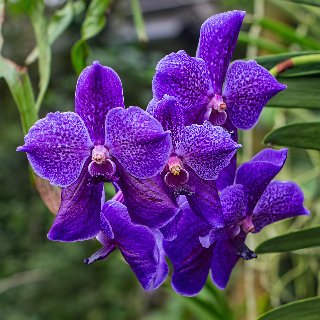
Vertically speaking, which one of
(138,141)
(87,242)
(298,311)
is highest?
(138,141)

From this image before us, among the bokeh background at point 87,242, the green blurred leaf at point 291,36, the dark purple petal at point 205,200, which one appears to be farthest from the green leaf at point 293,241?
the bokeh background at point 87,242

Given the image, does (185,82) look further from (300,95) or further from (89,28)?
(89,28)

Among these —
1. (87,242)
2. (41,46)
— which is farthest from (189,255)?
(87,242)

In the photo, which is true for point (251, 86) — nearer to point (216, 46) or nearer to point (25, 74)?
point (216, 46)

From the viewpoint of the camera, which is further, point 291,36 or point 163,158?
point 291,36

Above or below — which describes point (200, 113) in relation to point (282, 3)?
above

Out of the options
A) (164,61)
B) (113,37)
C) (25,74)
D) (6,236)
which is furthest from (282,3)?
(113,37)

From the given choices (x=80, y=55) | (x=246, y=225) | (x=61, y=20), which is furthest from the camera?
(x=61, y=20)

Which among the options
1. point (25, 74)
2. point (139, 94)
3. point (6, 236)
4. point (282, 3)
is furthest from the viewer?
point (139, 94)
